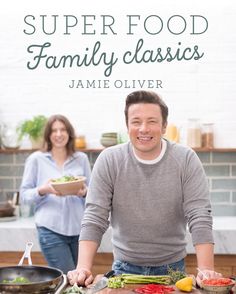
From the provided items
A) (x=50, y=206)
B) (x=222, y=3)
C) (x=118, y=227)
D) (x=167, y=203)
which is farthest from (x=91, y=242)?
(x=222, y=3)

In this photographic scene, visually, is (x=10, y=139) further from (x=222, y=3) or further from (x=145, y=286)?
(x=145, y=286)

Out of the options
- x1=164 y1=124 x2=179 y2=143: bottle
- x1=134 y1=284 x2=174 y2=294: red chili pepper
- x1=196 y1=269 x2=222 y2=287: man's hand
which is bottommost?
x1=134 y1=284 x2=174 y2=294: red chili pepper

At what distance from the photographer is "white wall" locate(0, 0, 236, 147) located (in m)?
5.62

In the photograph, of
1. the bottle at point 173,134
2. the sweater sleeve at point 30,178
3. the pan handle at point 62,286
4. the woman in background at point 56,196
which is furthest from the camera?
the bottle at point 173,134

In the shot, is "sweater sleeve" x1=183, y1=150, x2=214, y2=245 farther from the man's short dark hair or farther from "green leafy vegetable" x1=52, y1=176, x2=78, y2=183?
"green leafy vegetable" x1=52, y1=176, x2=78, y2=183

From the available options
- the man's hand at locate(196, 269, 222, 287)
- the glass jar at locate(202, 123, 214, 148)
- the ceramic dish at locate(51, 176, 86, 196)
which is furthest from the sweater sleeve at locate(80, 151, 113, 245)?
the glass jar at locate(202, 123, 214, 148)

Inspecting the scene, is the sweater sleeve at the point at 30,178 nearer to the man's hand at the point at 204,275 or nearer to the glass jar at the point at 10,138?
the glass jar at the point at 10,138

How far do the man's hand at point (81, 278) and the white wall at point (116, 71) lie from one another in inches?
115

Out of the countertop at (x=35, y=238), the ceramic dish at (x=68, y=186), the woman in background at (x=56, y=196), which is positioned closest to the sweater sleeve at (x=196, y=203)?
the ceramic dish at (x=68, y=186)

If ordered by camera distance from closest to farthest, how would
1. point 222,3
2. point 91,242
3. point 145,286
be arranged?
point 145,286 → point 91,242 → point 222,3

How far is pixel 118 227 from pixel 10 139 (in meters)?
2.70

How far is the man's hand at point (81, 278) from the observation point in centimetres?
272

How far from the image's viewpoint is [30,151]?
5.65m

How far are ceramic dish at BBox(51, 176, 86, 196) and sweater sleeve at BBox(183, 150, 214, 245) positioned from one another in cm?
153
